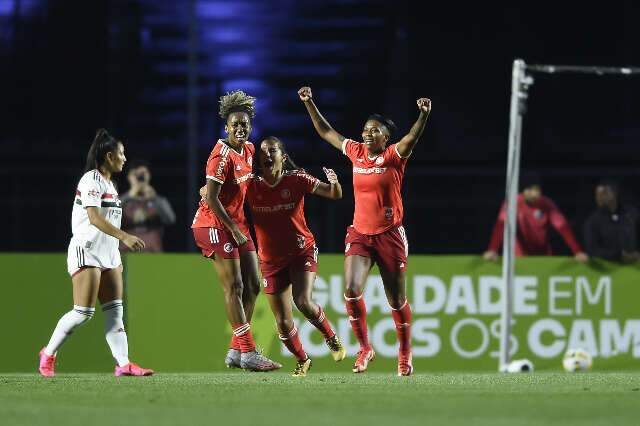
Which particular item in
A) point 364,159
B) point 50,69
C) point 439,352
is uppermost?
point 50,69

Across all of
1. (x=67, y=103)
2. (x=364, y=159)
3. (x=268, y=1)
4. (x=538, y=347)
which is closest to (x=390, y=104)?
(x=268, y=1)

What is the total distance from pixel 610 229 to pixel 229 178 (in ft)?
19.7

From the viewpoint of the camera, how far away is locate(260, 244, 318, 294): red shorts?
10.9 m

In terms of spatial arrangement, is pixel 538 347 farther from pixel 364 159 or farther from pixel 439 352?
pixel 364 159

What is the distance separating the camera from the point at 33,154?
23.0m

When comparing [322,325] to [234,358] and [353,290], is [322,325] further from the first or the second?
[234,358]

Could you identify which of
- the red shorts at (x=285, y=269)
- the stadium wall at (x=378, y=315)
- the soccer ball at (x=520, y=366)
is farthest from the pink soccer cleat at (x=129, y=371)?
the soccer ball at (x=520, y=366)

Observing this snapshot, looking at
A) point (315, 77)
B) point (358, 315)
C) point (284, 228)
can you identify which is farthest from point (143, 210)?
point (315, 77)

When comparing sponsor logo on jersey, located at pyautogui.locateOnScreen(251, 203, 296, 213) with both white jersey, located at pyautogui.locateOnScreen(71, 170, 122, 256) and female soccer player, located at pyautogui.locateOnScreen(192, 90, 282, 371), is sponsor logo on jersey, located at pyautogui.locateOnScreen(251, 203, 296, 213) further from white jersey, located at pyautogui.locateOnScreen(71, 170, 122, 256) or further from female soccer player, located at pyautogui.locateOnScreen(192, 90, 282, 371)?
white jersey, located at pyautogui.locateOnScreen(71, 170, 122, 256)

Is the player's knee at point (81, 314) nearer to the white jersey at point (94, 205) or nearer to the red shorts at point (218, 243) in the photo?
the white jersey at point (94, 205)

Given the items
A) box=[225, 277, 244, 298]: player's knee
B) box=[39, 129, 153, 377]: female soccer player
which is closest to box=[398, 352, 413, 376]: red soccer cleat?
box=[225, 277, 244, 298]: player's knee

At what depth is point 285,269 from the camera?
432 inches

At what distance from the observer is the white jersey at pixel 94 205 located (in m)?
10.5

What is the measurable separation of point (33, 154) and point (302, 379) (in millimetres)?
13202
